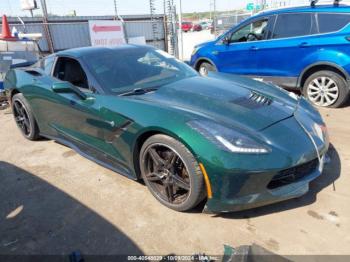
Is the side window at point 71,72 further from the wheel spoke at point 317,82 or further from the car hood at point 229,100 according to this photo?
the wheel spoke at point 317,82

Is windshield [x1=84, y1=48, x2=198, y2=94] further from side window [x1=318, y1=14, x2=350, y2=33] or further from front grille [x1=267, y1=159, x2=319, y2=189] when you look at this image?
side window [x1=318, y1=14, x2=350, y2=33]

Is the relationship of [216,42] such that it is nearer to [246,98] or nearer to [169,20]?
[246,98]

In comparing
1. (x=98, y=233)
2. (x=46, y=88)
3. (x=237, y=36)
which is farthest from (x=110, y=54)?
(x=237, y=36)

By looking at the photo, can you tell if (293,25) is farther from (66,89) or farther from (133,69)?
(66,89)

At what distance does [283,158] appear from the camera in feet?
8.21

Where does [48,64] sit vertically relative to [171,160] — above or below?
above

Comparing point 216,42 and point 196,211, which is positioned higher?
point 216,42

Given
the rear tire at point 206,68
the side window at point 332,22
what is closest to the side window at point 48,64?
the rear tire at point 206,68

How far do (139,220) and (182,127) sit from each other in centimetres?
94

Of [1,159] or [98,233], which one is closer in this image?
[98,233]

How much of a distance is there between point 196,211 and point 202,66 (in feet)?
16.6

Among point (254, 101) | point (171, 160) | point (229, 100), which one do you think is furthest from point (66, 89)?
point (254, 101)

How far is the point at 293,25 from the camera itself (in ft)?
19.1

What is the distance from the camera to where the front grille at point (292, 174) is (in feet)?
8.36
